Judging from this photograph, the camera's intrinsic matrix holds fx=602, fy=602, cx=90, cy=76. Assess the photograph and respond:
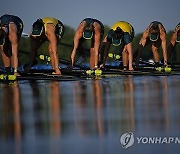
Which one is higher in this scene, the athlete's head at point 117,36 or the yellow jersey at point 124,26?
the yellow jersey at point 124,26

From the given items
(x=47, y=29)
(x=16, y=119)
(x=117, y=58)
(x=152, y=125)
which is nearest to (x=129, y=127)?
(x=152, y=125)

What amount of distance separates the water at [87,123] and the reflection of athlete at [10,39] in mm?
4915

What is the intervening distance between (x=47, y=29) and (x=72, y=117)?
8.19m

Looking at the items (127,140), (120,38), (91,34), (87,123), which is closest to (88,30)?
(91,34)

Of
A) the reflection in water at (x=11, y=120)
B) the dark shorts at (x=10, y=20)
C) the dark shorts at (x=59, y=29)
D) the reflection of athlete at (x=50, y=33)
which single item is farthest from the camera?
the dark shorts at (x=59, y=29)

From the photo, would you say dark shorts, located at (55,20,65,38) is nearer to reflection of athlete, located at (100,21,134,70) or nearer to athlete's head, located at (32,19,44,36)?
athlete's head, located at (32,19,44,36)

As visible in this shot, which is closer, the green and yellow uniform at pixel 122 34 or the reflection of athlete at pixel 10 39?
the reflection of athlete at pixel 10 39

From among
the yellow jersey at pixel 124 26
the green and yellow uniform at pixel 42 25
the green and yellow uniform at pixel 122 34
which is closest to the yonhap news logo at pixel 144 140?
the green and yellow uniform at pixel 42 25

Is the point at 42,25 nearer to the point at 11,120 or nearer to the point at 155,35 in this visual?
the point at 155,35

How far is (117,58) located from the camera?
660 inches

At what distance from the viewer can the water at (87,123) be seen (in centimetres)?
322

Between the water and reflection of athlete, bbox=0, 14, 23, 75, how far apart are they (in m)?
4.91

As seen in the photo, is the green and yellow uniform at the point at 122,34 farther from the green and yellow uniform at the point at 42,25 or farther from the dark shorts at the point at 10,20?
the dark shorts at the point at 10,20

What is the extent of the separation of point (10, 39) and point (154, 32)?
5098 millimetres
